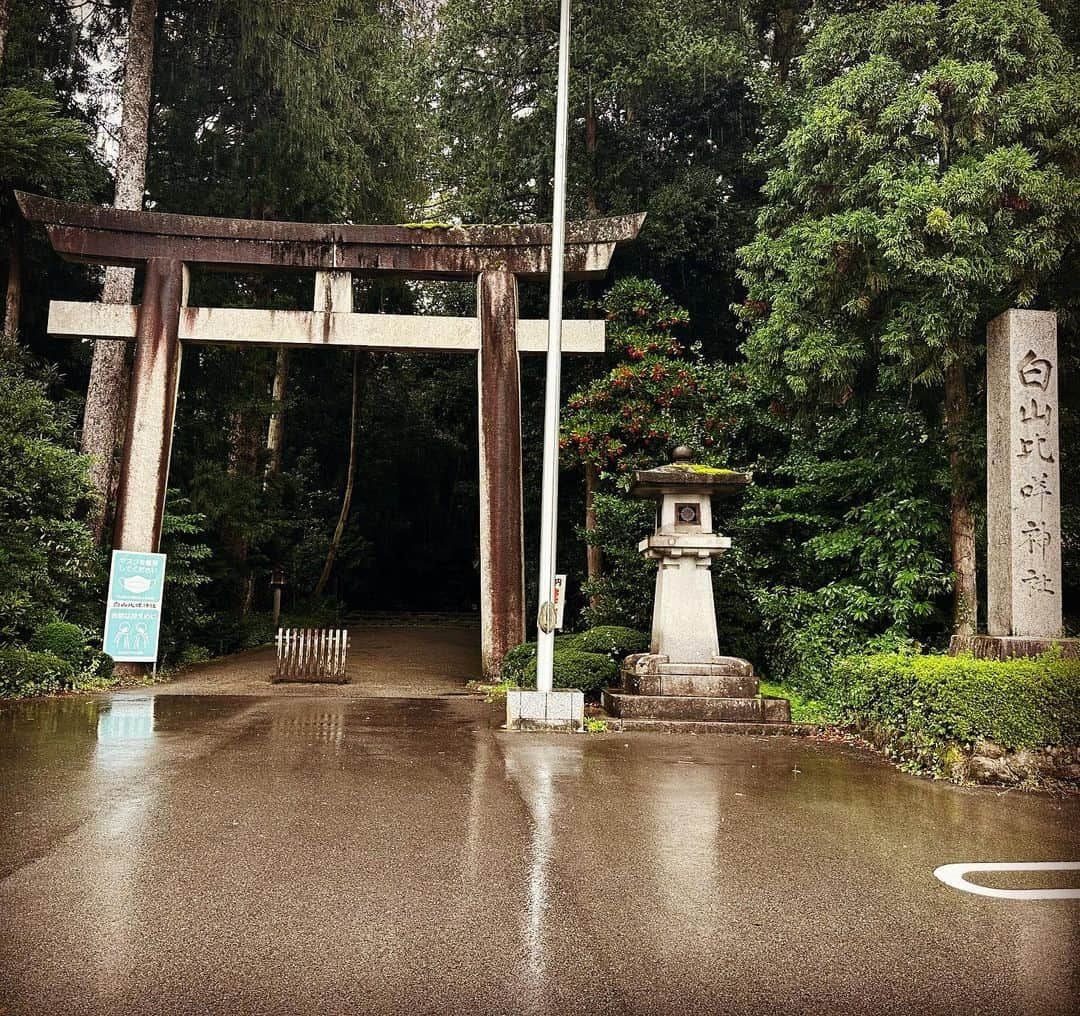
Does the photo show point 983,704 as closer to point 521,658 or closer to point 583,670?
point 583,670

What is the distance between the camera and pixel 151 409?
38.6 ft

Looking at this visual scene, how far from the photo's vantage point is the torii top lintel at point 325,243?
11.8 meters

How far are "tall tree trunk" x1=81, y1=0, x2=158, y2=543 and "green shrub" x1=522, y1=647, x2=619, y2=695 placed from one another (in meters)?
8.42

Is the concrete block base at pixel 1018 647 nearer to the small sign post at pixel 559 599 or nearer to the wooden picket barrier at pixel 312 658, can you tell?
the small sign post at pixel 559 599

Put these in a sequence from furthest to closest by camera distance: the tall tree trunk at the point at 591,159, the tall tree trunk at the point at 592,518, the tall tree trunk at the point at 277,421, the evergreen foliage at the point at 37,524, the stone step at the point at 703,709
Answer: the tall tree trunk at the point at 277,421 < the tall tree trunk at the point at 591,159 < the tall tree trunk at the point at 592,518 < the evergreen foliage at the point at 37,524 < the stone step at the point at 703,709

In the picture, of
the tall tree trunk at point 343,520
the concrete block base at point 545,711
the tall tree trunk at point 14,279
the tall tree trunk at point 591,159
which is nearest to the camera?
the concrete block base at point 545,711

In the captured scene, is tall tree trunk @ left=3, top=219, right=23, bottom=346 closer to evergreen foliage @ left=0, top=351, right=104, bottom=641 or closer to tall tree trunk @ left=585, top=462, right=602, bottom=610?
evergreen foliage @ left=0, top=351, right=104, bottom=641

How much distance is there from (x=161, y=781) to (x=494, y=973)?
3.61 metres

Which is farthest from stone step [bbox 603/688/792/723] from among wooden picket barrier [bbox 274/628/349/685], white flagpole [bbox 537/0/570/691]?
wooden picket barrier [bbox 274/628/349/685]

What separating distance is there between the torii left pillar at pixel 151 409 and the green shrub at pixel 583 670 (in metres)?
5.99

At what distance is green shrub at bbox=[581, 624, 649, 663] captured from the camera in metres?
10.7

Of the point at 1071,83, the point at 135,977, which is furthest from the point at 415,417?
the point at 135,977

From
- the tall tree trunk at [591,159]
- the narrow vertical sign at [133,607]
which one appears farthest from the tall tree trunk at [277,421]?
the narrow vertical sign at [133,607]

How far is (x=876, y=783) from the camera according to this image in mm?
6023
